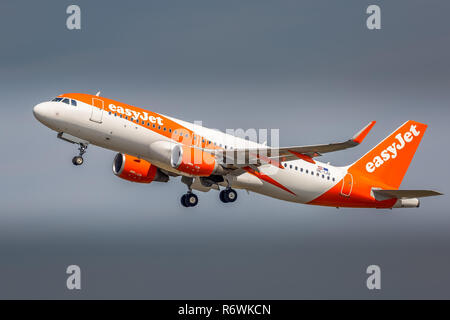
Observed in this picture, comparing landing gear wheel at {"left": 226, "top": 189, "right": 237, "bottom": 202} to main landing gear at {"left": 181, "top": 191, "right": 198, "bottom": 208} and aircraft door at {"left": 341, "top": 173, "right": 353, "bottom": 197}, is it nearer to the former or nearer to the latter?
main landing gear at {"left": 181, "top": 191, "right": 198, "bottom": 208}

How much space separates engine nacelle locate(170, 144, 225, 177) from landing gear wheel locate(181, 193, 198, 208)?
501 centimetres

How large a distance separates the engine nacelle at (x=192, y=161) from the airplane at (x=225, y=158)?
6 cm

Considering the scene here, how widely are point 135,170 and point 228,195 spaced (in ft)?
21.7

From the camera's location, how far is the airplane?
149ft

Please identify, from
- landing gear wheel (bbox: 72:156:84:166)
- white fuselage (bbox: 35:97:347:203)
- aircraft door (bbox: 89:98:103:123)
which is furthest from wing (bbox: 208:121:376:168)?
landing gear wheel (bbox: 72:156:84:166)

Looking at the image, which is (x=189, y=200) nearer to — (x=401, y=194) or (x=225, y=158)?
(x=225, y=158)

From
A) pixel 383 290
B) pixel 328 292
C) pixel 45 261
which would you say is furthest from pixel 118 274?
pixel 383 290

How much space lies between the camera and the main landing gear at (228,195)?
164 feet

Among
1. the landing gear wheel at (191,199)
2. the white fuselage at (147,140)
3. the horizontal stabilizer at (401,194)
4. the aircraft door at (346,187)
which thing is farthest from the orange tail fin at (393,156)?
the landing gear wheel at (191,199)

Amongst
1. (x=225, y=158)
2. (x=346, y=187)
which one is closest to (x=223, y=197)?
(x=225, y=158)

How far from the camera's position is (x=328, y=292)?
191 ft

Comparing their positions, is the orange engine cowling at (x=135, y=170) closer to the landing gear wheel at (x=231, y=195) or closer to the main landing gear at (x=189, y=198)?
the main landing gear at (x=189, y=198)

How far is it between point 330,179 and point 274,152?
7.52 meters

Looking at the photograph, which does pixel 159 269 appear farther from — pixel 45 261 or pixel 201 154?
pixel 201 154
